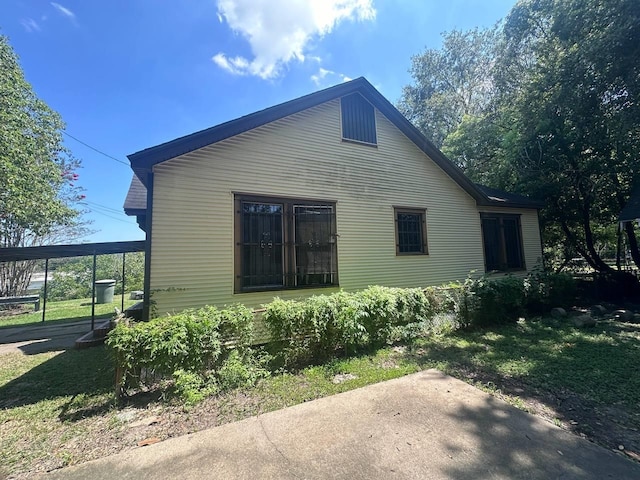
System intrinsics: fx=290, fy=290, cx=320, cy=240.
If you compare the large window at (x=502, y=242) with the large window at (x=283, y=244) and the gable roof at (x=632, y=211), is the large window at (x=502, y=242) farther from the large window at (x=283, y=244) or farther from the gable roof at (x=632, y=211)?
the large window at (x=283, y=244)

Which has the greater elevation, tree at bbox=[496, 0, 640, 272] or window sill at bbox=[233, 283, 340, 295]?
tree at bbox=[496, 0, 640, 272]

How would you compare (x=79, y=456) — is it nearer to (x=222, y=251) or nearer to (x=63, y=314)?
(x=222, y=251)

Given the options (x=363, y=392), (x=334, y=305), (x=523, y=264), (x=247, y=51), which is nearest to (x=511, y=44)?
(x=523, y=264)

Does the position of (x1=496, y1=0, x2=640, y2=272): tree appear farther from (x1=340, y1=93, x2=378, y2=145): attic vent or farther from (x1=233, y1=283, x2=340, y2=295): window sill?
(x1=233, y1=283, x2=340, y2=295): window sill

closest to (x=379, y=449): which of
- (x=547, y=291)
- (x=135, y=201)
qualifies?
(x=135, y=201)

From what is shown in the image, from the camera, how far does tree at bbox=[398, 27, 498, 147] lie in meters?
22.4

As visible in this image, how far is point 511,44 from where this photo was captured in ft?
52.7

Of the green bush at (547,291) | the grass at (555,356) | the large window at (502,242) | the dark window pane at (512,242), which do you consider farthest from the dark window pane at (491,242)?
the grass at (555,356)

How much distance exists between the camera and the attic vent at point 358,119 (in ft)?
25.6

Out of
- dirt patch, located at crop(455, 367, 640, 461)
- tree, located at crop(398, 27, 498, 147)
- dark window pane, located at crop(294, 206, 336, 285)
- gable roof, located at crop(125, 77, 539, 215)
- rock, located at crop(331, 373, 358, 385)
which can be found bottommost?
dirt patch, located at crop(455, 367, 640, 461)

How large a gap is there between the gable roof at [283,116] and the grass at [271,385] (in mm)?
3432

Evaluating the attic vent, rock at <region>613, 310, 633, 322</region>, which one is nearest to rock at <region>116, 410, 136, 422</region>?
the attic vent

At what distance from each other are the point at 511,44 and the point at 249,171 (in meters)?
18.2

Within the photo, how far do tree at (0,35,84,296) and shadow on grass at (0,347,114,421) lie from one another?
9.93 m
